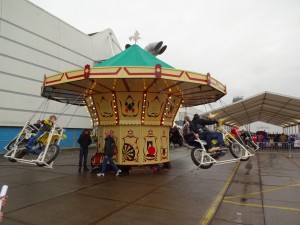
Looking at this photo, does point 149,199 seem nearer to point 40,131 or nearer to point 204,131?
point 204,131

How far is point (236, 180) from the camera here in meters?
9.70

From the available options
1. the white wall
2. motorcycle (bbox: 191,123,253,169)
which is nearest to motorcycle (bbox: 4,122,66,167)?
motorcycle (bbox: 191,123,253,169)

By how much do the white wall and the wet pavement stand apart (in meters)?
13.3

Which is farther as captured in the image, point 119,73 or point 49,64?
point 49,64

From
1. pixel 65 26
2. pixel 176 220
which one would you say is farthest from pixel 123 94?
pixel 65 26

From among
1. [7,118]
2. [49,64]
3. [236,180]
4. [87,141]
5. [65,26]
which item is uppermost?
[65,26]

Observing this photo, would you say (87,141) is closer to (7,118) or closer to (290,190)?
(290,190)

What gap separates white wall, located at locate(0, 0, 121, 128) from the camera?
2067 cm

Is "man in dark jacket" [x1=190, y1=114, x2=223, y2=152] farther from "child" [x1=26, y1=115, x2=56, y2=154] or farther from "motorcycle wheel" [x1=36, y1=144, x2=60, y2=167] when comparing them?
"child" [x1=26, y1=115, x2=56, y2=154]

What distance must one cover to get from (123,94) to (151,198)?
5138 millimetres

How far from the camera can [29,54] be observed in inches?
891

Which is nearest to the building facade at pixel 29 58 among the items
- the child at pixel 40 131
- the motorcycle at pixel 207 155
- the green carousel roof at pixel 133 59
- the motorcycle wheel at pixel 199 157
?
the green carousel roof at pixel 133 59

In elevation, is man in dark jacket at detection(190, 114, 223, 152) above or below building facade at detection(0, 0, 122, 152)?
below

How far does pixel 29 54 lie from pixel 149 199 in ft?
67.2
